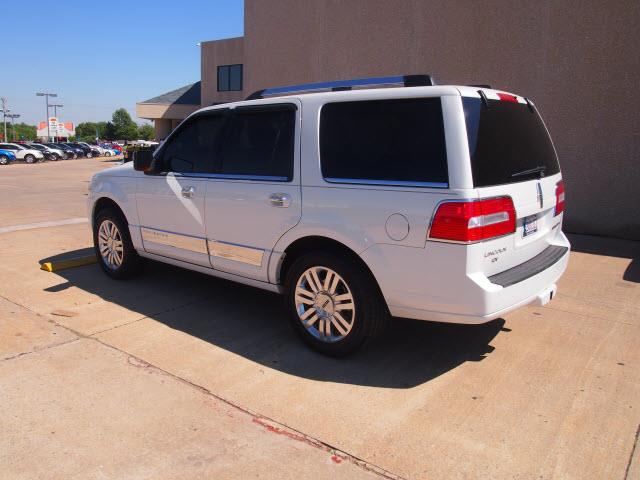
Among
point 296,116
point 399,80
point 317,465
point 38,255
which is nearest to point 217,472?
point 317,465

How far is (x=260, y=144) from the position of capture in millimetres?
4238

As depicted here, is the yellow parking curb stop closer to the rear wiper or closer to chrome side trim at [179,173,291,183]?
chrome side trim at [179,173,291,183]

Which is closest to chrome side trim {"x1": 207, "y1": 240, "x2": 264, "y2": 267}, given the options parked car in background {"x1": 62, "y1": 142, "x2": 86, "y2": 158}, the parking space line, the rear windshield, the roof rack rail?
the roof rack rail

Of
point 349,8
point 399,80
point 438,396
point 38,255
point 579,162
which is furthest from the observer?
point 349,8

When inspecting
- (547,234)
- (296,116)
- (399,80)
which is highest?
(399,80)

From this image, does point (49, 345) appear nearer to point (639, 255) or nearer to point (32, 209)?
point (639, 255)

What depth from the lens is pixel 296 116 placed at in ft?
13.1

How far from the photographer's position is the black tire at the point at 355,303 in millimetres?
3602

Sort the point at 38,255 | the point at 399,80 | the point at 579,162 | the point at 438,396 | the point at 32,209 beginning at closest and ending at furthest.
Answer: the point at 438,396
the point at 399,80
the point at 38,255
the point at 579,162
the point at 32,209

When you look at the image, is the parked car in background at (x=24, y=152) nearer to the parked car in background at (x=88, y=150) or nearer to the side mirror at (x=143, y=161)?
the parked car in background at (x=88, y=150)

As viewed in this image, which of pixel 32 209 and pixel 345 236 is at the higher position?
pixel 345 236

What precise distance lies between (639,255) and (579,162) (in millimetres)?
2269

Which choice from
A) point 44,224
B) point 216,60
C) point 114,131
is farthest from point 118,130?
point 44,224

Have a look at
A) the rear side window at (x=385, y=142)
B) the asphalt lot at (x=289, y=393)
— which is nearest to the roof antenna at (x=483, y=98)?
the rear side window at (x=385, y=142)
